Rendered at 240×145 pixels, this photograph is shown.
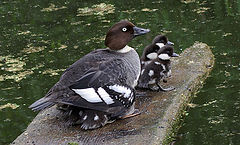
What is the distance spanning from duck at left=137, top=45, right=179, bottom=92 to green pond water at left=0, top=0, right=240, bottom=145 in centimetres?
54

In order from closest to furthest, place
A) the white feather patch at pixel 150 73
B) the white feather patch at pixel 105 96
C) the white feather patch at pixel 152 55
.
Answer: the white feather patch at pixel 105 96 → the white feather patch at pixel 150 73 → the white feather patch at pixel 152 55

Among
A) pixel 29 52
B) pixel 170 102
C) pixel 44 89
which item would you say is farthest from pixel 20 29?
pixel 170 102

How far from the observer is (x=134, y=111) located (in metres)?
4.81

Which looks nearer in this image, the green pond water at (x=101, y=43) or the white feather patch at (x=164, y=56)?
the green pond water at (x=101, y=43)

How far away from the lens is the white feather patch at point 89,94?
14.0 ft

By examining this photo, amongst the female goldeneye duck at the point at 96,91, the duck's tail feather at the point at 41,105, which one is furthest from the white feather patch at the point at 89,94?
the duck's tail feather at the point at 41,105

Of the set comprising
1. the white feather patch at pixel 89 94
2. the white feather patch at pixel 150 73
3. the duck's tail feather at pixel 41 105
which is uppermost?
the white feather patch at pixel 89 94

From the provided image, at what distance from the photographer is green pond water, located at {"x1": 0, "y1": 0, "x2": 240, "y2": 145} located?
5.02 metres

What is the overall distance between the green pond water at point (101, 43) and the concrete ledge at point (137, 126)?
201 millimetres

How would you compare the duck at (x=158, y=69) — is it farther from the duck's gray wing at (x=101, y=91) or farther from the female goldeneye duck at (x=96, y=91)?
the duck's gray wing at (x=101, y=91)

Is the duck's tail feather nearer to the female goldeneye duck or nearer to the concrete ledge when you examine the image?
the female goldeneye duck

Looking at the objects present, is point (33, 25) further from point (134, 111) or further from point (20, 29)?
point (134, 111)

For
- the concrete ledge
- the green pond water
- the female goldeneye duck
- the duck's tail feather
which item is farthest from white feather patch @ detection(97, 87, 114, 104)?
the green pond water

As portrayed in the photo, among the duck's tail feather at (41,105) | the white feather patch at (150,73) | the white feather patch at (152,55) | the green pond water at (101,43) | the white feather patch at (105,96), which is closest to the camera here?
the duck's tail feather at (41,105)
